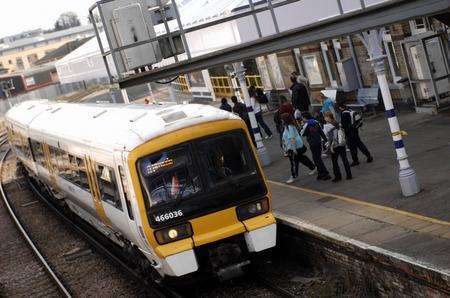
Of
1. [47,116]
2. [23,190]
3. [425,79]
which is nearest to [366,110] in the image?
[425,79]

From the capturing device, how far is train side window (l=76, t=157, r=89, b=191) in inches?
567

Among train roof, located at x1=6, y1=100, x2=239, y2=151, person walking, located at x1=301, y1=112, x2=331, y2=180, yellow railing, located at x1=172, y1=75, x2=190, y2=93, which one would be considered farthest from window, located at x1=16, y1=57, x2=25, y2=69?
person walking, located at x1=301, y1=112, x2=331, y2=180

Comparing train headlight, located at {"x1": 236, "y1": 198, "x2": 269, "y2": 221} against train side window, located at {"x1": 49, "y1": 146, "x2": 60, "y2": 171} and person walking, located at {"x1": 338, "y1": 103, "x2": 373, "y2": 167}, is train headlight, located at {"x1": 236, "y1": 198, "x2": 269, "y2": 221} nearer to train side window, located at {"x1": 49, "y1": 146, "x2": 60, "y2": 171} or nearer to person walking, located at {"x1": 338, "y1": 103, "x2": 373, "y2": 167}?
person walking, located at {"x1": 338, "y1": 103, "x2": 373, "y2": 167}

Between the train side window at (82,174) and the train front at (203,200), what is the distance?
3403 mm

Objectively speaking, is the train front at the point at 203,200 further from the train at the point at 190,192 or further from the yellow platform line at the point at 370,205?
the yellow platform line at the point at 370,205

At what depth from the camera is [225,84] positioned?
3456 cm

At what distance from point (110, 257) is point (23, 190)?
597 inches

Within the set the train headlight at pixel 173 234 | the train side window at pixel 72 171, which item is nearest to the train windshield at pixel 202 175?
the train headlight at pixel 173 234

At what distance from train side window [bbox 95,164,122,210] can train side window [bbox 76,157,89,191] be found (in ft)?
3.69

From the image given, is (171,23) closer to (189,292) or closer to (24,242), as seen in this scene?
(24,242)

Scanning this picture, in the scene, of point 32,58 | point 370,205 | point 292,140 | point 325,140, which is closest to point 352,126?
point 325,140

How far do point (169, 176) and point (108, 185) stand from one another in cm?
177

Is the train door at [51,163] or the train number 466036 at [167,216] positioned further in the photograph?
the train door at [51,163]

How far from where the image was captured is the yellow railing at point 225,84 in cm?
3139
